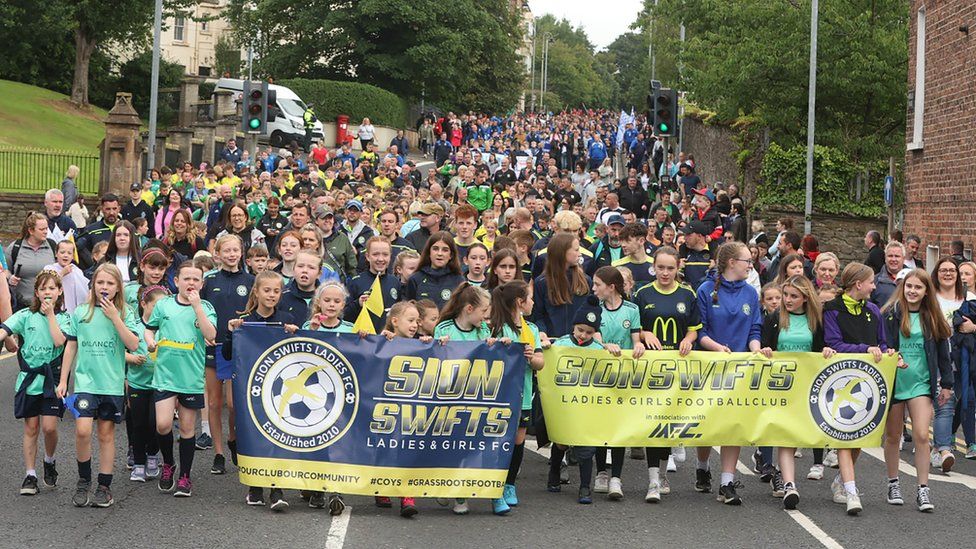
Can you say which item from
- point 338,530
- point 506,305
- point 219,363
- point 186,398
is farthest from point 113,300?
point 506,305

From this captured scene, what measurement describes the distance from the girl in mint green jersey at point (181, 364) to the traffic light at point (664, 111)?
1776 cm

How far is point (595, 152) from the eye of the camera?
43.7 meters

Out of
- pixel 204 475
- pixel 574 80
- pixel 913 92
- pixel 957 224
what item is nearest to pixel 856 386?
pixel 204 475

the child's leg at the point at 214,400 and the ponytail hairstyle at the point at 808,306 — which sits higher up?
the ponytail hairstyle at the point at 808,306

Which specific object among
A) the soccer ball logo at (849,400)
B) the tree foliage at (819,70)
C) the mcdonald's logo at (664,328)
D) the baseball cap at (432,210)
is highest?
the tree foliage at (819,70)

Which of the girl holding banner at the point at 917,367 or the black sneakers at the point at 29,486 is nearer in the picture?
the black sneakers at the point at 29,486

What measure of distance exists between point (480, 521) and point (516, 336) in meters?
1.35

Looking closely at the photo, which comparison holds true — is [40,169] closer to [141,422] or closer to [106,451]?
[141,422]

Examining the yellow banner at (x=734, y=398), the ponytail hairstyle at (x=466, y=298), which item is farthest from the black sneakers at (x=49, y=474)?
the yellow banner at (x=734, y=398)

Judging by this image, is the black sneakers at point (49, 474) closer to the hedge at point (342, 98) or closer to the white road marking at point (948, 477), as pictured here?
the white road marking at point (948, 477)

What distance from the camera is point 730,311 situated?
11055 millimetres

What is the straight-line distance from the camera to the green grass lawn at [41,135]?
1506 inches

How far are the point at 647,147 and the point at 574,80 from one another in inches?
4296

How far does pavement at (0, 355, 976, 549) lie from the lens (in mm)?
9055
